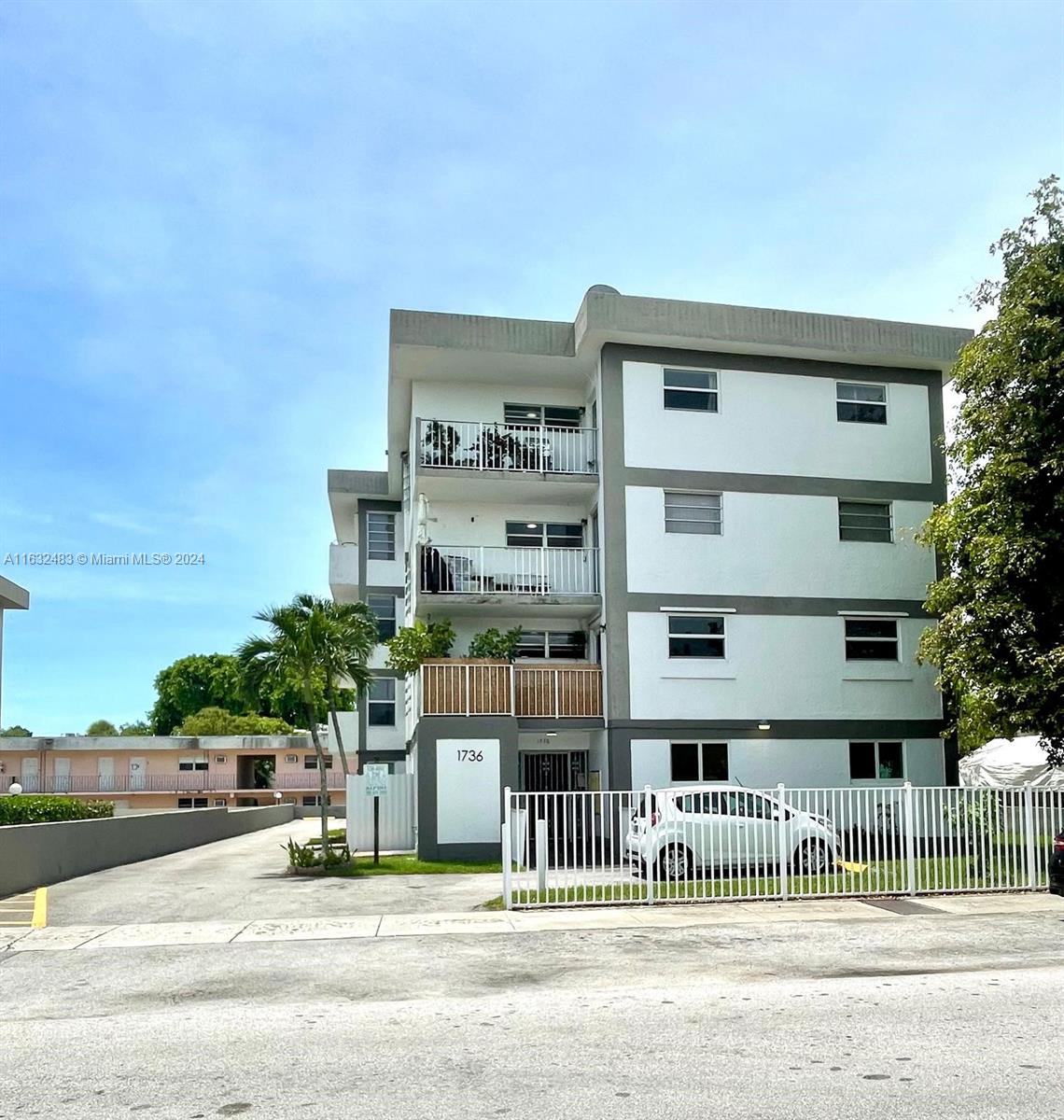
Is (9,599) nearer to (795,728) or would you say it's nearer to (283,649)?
(283,649)

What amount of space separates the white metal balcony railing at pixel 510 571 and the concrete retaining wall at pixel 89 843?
8.47 metres

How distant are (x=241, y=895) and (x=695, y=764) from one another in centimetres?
972

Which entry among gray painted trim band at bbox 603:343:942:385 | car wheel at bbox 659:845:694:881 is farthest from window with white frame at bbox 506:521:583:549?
car wheel at bbox 659:845:694:881

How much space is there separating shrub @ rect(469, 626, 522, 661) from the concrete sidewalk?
9490 mm

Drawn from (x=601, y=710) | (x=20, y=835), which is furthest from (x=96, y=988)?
(x=601, y=710)

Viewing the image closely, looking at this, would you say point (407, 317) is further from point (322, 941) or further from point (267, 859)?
point (322, 941)

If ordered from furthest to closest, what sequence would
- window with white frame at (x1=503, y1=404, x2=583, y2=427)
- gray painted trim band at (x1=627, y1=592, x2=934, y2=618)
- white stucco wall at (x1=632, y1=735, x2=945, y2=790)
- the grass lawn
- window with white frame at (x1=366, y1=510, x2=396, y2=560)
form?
window with white frame at (x1=366, y1=510, x2=396, y2=560) < window with white frame at (x1=503, y1=404, x2=583, y2=427) < gray painted trim band at (x1=627, y1=592, x2=934, y2=618) < white stucco wall at (x1=632, y1=735, x2=945, y2=790) < the grass lawn

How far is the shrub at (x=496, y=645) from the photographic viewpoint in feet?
80.7

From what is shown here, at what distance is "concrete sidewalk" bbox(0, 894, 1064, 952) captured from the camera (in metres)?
13.8

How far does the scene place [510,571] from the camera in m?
25.5

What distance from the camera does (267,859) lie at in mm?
27516

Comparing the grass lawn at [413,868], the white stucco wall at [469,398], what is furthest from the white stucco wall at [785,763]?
the white stucco wall at [469,398]

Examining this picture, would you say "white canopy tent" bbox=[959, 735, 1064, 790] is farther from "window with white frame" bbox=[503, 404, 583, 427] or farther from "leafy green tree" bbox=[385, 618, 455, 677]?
"leafy green tree" bbox=[385, 618, 455, 677]

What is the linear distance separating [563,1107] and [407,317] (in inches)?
804
